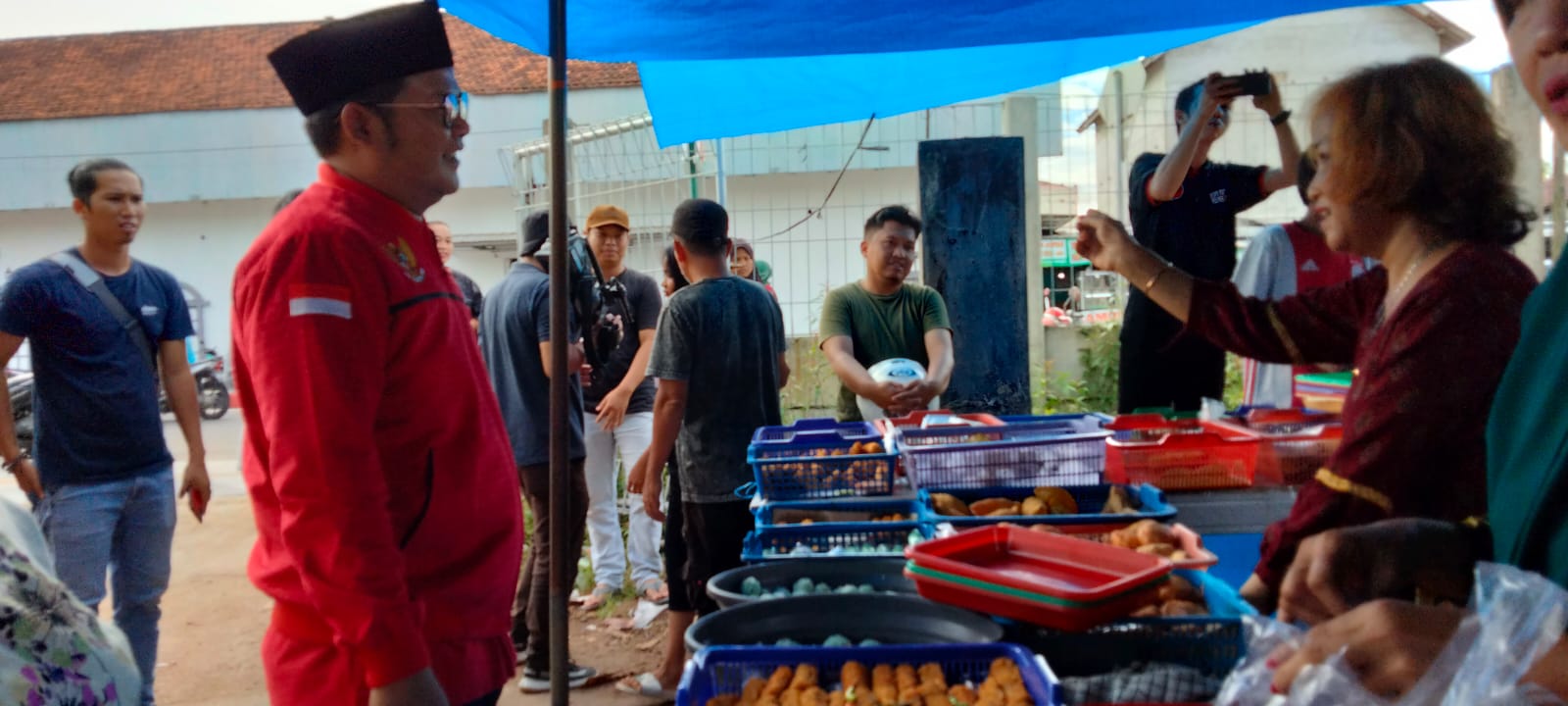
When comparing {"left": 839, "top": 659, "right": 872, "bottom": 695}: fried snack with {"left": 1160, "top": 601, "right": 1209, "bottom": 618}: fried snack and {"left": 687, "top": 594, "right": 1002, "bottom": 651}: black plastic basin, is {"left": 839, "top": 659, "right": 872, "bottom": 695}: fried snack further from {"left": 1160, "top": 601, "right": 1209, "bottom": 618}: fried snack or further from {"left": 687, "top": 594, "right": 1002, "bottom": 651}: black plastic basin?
{"left": 1160, "top": 601, "right": 1209, "bottom": 618}: fried snack

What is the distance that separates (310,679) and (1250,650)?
1366mm

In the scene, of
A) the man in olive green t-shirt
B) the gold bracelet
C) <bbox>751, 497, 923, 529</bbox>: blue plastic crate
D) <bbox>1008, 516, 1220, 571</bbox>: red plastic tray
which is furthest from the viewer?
the man in olive green t-shirt

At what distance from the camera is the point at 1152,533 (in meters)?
2.08

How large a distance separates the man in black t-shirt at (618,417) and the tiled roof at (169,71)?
48.3 ft

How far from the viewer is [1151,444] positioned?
8.76 ft

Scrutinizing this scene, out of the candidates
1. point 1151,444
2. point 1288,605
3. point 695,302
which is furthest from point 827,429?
point 1288,605

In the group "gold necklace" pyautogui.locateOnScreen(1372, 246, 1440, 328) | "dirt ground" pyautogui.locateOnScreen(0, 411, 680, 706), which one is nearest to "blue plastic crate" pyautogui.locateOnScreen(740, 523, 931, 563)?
"gold necklace" pyautogui.locateOnScreen(1372, 246, 1440, 328)

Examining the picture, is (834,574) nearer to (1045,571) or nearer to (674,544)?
(1045,571)

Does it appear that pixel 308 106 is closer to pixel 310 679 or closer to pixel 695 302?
pixel 310 679

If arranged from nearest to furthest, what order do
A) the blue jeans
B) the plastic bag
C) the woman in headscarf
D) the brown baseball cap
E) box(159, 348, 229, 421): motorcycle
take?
the plastic bag
the blue jeans
the brown baseball cap
the woman in headscarf
box(159, 348, 229, 421): motorcycle

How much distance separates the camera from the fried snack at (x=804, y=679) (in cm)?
154

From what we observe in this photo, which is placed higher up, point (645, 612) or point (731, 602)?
point (731, 602)

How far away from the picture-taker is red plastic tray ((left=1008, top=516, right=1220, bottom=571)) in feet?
6.23

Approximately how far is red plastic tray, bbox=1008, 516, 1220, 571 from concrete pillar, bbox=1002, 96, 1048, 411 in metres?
4.22
